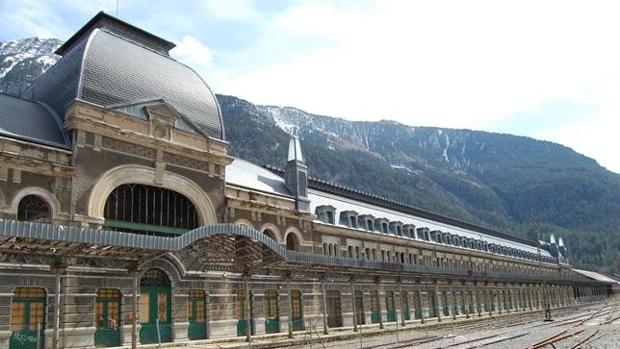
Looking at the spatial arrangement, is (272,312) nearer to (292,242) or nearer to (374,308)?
(292,242)

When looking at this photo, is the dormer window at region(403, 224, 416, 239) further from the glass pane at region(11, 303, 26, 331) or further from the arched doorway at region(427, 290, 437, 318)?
the glass pane at region(11, 303, 26, 331)

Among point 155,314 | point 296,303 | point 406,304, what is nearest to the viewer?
point 155,314

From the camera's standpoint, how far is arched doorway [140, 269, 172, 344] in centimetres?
2962

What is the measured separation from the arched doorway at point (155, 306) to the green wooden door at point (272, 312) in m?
8.70

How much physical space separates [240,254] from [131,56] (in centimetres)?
1484

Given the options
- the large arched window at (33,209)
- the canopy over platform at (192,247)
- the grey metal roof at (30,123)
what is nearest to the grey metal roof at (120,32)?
the grey metal roof at (30,123)

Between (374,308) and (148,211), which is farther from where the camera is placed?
(374,308)

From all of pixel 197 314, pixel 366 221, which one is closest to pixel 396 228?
pixel 366 221

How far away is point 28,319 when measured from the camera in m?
25.2

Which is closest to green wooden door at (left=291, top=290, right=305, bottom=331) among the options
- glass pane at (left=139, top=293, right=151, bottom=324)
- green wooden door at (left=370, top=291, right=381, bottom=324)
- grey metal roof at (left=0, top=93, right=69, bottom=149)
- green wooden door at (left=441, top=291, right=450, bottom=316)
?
green wooden door at (left=370, top=291, right=381, bottom=324)

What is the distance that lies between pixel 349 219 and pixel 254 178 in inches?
481

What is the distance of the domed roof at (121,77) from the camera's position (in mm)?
30516

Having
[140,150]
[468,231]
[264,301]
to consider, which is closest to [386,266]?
[264,301]

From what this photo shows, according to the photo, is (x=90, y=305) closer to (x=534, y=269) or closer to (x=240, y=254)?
(x=240, y=254)
